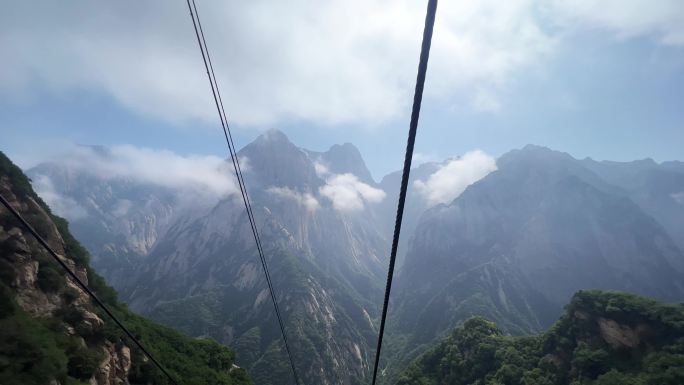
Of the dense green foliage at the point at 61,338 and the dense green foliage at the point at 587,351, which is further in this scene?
the dense green foliage at the point at 587,351

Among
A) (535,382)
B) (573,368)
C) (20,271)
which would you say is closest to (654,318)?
(573,368)

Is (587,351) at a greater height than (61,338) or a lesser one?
lesser

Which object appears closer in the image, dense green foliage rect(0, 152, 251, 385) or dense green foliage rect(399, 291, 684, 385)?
dense green foliage rect(0, 152, 251, 385)

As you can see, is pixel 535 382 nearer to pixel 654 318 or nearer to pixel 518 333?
pixel 654 318
